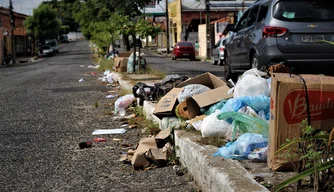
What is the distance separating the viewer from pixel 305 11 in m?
7.89

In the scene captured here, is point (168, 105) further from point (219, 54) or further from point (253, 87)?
point (219, 54)

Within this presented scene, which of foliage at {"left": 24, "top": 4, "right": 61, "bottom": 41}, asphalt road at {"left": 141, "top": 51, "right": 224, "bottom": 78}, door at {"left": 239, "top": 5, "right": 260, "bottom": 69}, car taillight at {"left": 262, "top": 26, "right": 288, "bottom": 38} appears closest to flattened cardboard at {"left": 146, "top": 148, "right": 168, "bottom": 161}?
car taillight at {"left": 262, "top": 26, "right": 288, "bottom": 38}

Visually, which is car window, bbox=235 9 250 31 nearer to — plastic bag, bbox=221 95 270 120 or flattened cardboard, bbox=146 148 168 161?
plastic bag, bbox=221 95 270 120

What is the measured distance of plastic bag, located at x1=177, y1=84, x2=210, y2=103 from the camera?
6.46 meters

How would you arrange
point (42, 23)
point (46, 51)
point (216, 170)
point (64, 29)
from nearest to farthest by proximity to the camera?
point (216, 170)
point (46, 51)
point (42, 23)
point (64, 29)

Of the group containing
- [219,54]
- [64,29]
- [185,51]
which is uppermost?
[64,29]

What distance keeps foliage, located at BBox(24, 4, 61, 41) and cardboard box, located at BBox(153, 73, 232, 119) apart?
6680 cm

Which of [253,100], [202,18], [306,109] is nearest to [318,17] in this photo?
[253,100]

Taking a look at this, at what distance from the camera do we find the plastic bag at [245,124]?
14.6ft

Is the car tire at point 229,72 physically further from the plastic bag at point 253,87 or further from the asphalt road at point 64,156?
the plastic bag at point 253,87

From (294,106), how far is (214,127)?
4.56 feet

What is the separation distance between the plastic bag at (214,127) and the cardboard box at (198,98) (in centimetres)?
87

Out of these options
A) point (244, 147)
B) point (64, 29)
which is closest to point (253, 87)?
point (244, 147)

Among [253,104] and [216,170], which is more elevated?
[253,104]
